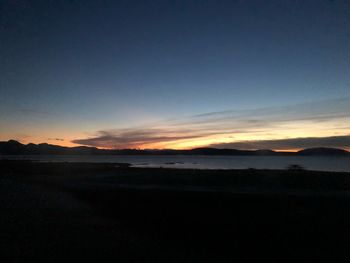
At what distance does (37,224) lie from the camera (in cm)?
1505

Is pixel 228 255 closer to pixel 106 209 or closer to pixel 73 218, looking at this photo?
pixel 73 218

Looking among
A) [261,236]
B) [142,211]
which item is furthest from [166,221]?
[261,236]

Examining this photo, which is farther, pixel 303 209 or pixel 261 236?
pixel 303 209

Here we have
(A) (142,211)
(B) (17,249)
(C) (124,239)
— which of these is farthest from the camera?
(A) (142,211)

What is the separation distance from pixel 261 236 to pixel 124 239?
17.1ft

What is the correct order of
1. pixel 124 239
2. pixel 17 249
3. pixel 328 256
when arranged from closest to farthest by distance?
pixel 328 256 → pixel 17 249 → pixel 124 239

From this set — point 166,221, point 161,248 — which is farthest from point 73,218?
point 161,248

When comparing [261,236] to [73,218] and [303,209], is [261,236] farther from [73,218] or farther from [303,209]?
[73,218]

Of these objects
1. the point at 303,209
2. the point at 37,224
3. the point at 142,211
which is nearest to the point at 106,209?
the point at 142,211

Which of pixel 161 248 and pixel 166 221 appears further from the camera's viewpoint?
pixel 166 221

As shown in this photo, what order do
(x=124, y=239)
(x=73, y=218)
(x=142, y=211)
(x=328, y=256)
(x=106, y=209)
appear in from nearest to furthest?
1. (x=328, y=256)
2. (x=124, y=239)
3. (x=73, y=218)
4. (x=142, y=211)
5. (x=106, y=209)

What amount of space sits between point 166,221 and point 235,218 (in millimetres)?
3331

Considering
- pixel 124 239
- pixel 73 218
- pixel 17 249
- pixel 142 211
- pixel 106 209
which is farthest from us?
pixel 106 209

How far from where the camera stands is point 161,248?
1124cm
